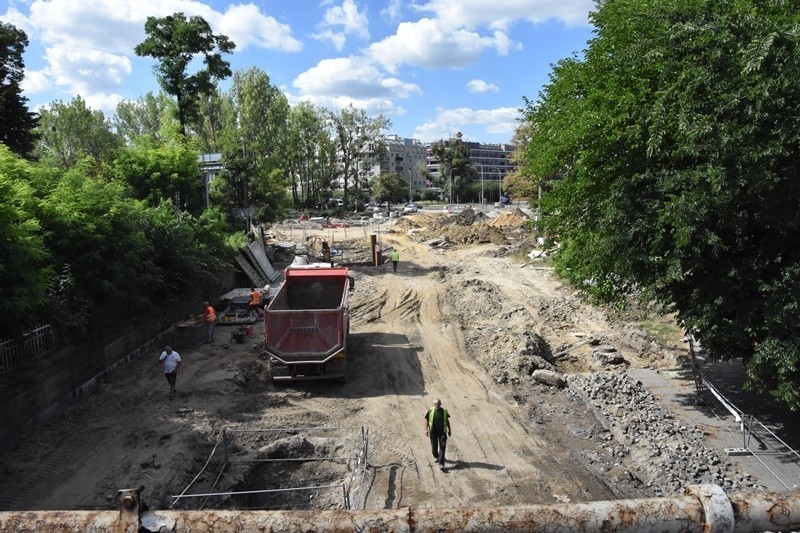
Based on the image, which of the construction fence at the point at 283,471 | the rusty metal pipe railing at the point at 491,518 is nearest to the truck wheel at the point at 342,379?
the construction fence at the point at 283,471

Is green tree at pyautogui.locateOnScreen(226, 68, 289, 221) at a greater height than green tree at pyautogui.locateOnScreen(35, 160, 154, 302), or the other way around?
green tree at pyautogui.locateOnScreen(226, 68, 289, 221)

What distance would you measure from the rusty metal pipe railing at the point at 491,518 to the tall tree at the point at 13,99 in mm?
28307

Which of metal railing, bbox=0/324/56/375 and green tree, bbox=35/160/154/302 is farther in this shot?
green tree, bbox=35/160/154/302

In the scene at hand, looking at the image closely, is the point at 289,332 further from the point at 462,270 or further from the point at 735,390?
the point at 462,270

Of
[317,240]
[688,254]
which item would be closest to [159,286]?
[688,254]

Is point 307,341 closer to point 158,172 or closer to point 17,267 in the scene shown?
point 17,267

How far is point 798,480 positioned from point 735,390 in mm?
4294

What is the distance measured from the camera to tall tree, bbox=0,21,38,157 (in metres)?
24.8

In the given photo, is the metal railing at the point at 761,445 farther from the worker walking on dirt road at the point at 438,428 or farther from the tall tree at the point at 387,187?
the tall tree at the point at 387,187

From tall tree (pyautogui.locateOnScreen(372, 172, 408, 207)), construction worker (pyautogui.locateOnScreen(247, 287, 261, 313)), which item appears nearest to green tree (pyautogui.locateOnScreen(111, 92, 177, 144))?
tall tree (pyautogui.locateOnScreen(372, 172, 408, 207))

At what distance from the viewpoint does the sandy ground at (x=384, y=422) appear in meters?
9.88

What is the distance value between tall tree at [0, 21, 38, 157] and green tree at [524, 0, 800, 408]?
24404 mm

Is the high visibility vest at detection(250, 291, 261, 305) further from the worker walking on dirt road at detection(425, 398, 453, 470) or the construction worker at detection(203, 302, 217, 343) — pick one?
the worker walking on dirt road at detection(425, 398, 453, 470)

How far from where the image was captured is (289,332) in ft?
48.3
